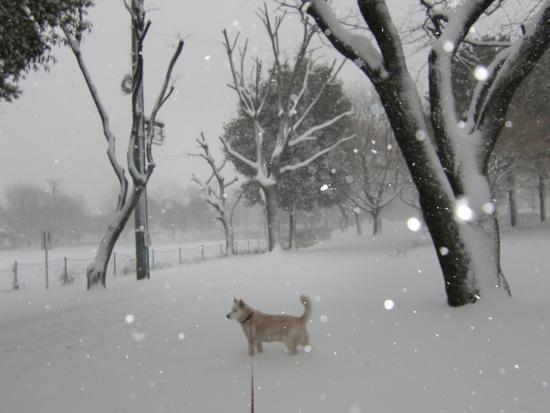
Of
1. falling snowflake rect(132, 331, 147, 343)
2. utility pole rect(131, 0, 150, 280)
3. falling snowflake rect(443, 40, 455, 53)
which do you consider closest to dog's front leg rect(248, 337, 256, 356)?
falling snowflake rect(132, 331, 147, 343)

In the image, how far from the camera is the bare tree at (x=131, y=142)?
11945mm

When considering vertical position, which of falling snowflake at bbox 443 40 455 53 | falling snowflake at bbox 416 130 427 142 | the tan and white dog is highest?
falling snowflake at bbox 443 40 455 53

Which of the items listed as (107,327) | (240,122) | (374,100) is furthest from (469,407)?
(374,100)

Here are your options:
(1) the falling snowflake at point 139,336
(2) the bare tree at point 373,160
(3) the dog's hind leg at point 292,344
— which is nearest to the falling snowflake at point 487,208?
(3) the dog's hind leg at point 292,344

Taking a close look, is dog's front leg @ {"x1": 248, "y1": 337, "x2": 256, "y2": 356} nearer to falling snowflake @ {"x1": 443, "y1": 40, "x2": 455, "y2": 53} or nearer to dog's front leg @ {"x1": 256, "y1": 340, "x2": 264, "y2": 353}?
dog's front leg @ {"x1": 256, "y1": 340, "x2": 264, "y2": 353}

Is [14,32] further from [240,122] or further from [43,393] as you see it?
[240,122]

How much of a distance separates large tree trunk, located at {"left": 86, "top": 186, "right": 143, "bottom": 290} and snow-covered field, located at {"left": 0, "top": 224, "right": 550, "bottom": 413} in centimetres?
236

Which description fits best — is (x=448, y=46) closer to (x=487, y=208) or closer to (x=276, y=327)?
(x=487, y=208)

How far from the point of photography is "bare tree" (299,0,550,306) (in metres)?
6.15

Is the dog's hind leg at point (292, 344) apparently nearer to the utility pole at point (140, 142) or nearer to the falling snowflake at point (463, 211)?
the falling snowflake at point (463, 211)

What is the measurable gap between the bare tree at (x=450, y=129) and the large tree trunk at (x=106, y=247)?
8198mm

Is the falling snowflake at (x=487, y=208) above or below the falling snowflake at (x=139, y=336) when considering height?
above

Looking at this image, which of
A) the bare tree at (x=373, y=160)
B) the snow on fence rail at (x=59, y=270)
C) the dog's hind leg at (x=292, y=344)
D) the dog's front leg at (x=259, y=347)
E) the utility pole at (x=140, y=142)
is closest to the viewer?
the dog's hind leg at (x=292, y=344)

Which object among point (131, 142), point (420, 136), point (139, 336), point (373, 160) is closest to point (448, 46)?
point (420, 136)
